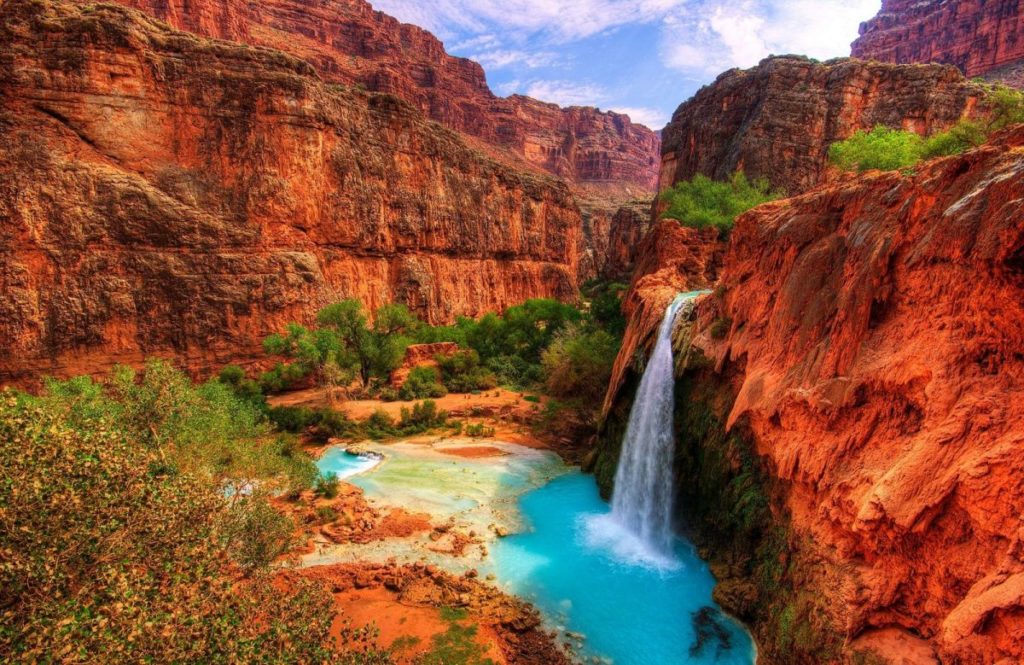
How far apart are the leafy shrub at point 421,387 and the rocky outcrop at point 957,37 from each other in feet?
231

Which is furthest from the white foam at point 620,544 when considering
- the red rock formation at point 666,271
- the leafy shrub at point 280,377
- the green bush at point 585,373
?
the leafy shrub at point 280,377

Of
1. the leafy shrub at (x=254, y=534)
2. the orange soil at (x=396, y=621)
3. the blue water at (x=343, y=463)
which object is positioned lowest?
the blue water at (x=343, y=463)

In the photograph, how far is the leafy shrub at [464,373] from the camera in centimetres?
2886

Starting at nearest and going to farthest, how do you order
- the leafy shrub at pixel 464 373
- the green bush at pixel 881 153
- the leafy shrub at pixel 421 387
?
1. the green bush at pixel 881 153
2. the leafy shrub at pixel 421 387
3. the leafy shrub at pixel 464 373

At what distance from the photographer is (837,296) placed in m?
9.05

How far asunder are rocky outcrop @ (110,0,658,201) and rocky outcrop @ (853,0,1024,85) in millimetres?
50493

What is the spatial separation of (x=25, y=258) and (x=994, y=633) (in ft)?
113

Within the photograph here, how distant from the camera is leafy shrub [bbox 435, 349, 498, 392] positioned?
28859 millimetres

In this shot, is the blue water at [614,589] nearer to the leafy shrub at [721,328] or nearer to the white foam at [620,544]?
the white foam at [620,544]

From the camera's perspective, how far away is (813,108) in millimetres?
35719

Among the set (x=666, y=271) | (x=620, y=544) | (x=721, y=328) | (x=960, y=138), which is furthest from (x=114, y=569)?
(x=666, y=271)

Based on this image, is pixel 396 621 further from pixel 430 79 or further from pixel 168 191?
pixel 430 79

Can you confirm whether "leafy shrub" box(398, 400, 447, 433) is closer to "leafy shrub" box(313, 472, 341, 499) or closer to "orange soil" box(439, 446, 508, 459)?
"orange soil" box(439, 446, 508, 459)

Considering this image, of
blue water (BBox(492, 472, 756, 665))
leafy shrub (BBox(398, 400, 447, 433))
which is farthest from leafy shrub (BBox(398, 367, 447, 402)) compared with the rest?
blue water (BBox(492, 472, 756, 665))
